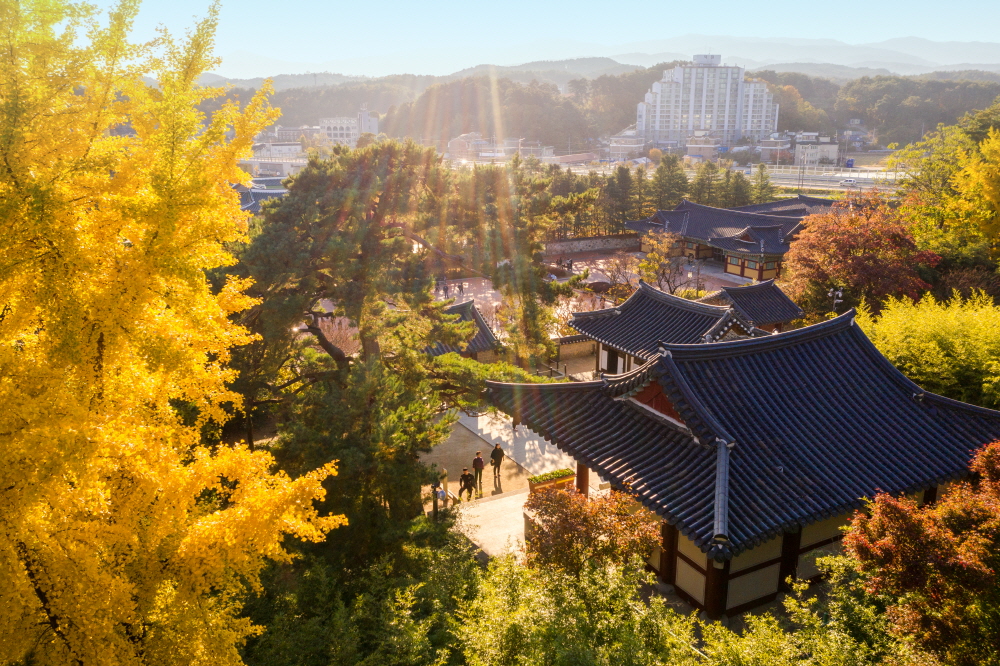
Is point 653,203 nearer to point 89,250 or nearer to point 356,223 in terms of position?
point 356,223

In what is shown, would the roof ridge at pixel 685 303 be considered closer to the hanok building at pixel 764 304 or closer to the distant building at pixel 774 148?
the hanok building at pixel 764 304

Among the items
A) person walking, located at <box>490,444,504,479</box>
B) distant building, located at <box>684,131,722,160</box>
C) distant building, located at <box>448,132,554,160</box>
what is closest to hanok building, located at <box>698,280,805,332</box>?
person walking, located at <box>490,444,504,479</box>

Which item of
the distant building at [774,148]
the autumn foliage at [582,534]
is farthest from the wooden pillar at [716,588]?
the distant building at [774,148]

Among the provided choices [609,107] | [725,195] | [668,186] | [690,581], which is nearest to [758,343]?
[690,581]

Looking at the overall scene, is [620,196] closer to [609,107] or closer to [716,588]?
[716,588]

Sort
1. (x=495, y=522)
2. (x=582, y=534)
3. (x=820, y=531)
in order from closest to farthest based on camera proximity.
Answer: (x=582, y=534), (x=820, y=531), (x=495, y=522)

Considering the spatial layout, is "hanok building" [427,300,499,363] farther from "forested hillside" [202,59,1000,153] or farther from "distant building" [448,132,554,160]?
"forested hillside" [202,59,1000,153]

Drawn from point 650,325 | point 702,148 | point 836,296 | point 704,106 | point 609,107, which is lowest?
point 836,296
